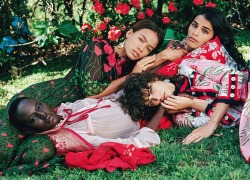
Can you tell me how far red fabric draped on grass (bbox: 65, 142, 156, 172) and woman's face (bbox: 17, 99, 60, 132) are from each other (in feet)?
1.27

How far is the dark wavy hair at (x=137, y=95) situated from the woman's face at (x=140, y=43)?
0.27 metres

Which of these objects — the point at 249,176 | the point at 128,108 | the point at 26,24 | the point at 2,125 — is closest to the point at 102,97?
the point at 128,108

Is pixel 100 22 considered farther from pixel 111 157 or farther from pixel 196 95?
pixel 111 157

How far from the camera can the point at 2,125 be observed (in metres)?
3.83

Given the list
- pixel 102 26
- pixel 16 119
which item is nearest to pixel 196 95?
pixel 16 119

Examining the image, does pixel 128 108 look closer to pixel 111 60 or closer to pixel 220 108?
pixel 111 60

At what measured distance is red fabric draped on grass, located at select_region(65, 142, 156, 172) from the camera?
10.5 ft

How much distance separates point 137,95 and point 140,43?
0.63 m

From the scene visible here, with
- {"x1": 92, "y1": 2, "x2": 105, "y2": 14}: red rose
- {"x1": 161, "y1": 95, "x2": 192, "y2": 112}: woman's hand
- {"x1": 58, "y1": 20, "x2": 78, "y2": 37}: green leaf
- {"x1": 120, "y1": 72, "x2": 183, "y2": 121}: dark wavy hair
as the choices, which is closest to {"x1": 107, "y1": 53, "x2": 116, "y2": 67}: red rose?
{"x1": 120, "y1": 72, "x2": 183, "y2": 121}: dark wavy hair

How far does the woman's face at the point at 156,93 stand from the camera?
3.93 m

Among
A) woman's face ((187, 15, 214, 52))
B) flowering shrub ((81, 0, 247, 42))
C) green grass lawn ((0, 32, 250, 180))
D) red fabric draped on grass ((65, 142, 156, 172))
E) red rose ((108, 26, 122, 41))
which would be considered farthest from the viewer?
flowering shrub ((81, 0, 247, 42))

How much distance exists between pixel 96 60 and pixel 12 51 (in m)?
3.42

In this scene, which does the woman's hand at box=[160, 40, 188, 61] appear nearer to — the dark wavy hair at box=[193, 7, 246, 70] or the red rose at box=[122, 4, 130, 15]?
the dark wavy hair at box=[193, 7, 246, 70]

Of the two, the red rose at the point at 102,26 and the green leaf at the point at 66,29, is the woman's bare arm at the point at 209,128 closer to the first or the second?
the red rose at the point at 102,26
